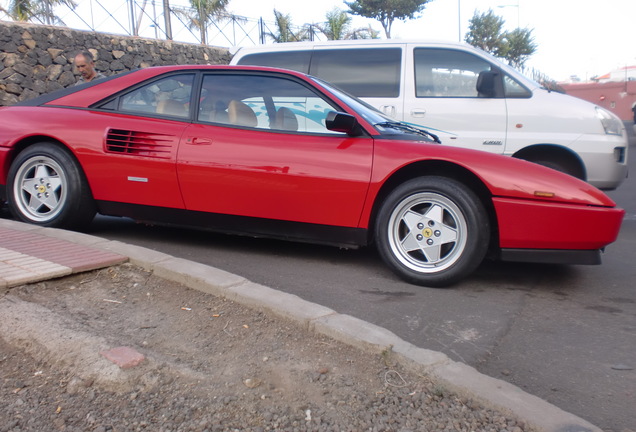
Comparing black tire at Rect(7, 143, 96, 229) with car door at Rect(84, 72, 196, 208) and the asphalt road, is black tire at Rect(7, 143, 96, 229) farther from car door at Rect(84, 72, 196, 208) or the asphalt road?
the asphalt road

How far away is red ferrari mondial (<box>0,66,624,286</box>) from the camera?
369 cm

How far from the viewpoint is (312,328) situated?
9.15ft

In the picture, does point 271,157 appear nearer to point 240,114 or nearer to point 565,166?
point 240,114

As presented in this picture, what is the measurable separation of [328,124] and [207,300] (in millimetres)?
1456

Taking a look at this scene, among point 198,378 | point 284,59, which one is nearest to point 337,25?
point 284,59

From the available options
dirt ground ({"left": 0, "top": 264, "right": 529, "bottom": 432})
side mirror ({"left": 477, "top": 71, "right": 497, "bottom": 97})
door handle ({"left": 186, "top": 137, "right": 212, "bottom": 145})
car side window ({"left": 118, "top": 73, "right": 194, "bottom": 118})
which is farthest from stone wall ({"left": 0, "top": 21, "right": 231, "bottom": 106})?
dirt ground ({"left": 0, "top": 264, "right": 529, "bottom": 432})

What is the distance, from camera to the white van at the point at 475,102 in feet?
19.8

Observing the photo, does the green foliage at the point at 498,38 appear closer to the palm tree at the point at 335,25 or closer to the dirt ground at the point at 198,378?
the palm tree at the point at 335,25

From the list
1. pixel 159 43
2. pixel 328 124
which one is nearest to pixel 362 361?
pixel 328 124

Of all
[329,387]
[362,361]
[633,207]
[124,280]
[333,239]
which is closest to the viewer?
[329,387]

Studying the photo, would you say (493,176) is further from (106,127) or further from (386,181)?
(106,127)

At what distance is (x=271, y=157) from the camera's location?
4102 millimetres

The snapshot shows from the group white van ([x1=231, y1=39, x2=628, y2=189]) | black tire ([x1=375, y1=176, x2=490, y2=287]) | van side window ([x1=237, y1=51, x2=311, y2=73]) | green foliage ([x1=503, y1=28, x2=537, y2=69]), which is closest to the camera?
black tire ([x1=375, y1=176, x2=490, y2=287])

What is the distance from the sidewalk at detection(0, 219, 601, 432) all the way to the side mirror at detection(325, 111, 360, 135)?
48.0 inches
